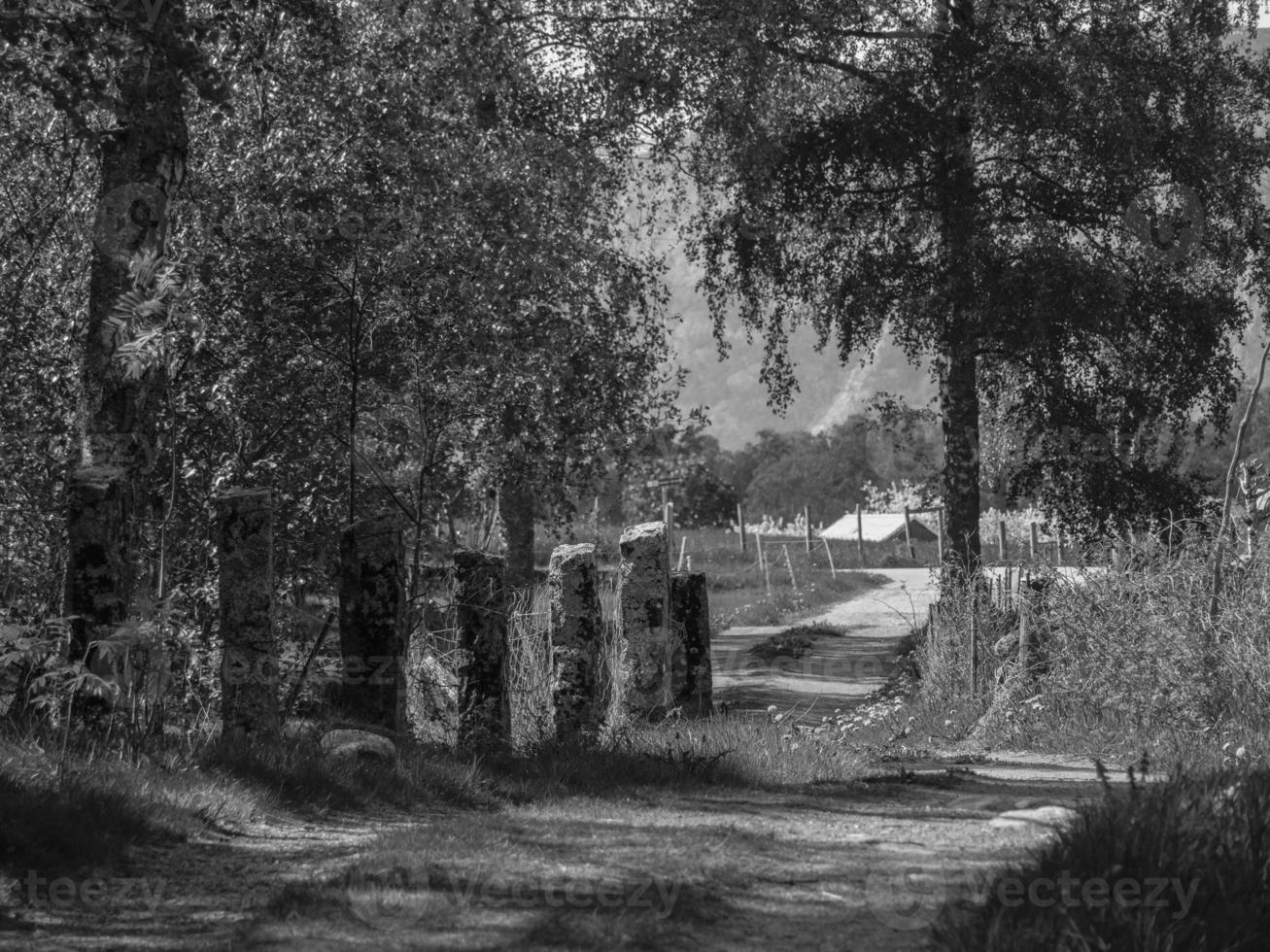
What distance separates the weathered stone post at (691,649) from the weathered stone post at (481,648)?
1.50 m

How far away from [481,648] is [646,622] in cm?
131

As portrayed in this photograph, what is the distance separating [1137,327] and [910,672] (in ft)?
20.5

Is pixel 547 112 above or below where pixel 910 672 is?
above

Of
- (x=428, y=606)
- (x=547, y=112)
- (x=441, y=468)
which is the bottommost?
(x=428, y=606)

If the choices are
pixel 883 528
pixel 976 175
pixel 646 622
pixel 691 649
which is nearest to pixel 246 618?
pixel 646 622

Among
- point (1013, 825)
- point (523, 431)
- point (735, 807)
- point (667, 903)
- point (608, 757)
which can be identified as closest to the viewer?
point (667, 903)

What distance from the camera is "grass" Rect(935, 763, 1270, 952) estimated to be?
4.40m

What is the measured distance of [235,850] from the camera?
6.59 m

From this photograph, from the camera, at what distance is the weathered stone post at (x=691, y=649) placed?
1081 cm

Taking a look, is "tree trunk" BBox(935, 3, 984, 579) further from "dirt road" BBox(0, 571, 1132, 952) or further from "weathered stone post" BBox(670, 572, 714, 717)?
"dirt road" BBox(0, 571, 1132, 952)

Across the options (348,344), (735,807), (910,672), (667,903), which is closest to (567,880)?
(667,903)

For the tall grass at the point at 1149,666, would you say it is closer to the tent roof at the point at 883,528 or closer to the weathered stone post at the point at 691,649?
the weathered stone post at the point at 691,649

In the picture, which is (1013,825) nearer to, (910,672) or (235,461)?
(235,461)

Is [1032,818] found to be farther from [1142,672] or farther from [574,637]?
[1142,672]
